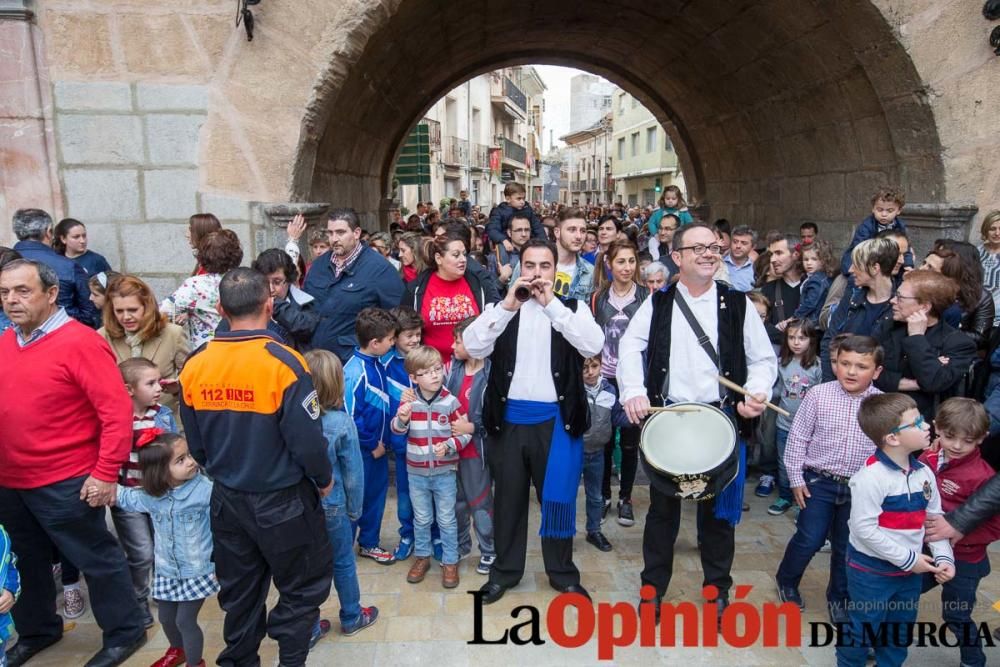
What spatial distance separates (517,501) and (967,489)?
201 centimetres

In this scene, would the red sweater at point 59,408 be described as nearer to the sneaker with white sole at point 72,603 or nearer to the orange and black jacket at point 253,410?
the orange and black jacket at point 253,410

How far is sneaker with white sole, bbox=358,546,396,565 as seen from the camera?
378 cm

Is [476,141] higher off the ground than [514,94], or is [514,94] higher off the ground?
[514,94]

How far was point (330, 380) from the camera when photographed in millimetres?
2986

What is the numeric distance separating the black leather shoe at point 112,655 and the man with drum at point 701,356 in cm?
245

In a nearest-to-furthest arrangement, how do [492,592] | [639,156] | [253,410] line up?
[253,410] < [492,592] < [639,156]

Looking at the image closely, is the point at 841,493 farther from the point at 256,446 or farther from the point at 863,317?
the point at 256,446

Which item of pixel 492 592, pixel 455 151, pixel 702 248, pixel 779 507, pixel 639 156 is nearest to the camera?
pixel 702 248

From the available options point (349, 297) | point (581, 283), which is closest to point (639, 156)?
point (581, 283)

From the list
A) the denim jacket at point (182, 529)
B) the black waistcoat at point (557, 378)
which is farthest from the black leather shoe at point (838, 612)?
the denim jacket at point (182, 529)

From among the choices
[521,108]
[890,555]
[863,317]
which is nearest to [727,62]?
[863,317]

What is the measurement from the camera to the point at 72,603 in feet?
10.9

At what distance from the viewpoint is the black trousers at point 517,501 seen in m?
3.28

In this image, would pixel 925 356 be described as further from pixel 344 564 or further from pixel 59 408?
pixel 59 408
